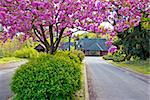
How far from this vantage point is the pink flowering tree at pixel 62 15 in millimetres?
10117

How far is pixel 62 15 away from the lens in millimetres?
10859

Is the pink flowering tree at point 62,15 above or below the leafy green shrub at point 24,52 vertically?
above

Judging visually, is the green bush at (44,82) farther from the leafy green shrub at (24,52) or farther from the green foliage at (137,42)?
the leafy green shrub at (24,52)

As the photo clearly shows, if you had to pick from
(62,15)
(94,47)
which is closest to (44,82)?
(62,15)

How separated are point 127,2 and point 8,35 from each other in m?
4.22

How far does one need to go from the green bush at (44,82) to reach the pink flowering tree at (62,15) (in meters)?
1.74

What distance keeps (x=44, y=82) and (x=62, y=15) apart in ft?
9.20

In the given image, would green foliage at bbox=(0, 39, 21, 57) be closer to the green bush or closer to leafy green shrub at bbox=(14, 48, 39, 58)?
leafy green shrub at bbox=(14, 48, 39, 58)

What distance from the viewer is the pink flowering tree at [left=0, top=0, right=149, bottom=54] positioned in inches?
398

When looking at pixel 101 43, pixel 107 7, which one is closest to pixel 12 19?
pixel 107 7

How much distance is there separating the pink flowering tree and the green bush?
5.72ft

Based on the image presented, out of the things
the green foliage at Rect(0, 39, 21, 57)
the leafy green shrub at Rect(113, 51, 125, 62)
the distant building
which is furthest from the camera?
the distant building

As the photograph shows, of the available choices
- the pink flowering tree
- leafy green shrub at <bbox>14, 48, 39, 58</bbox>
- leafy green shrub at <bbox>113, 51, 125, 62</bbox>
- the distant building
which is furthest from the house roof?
the pink flowering tree

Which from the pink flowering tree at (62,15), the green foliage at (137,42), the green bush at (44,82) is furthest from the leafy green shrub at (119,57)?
the green bush at (44,82)
